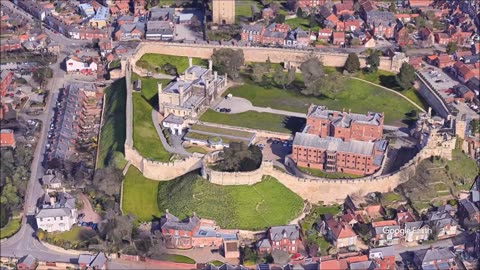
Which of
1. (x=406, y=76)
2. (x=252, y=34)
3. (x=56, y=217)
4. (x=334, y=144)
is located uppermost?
(x=334, y=144)

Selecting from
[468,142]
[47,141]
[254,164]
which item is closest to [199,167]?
[254,164]

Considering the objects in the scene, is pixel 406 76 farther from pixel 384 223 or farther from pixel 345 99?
pixel 384 223

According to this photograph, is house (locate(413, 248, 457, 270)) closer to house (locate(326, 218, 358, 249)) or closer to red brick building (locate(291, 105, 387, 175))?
house (locate(326, 218, 358, 249))

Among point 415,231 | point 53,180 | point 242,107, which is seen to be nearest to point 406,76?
point 242,107

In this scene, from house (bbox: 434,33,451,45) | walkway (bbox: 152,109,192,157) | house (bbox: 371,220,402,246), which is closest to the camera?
house (bbox: 371,220,402,246)

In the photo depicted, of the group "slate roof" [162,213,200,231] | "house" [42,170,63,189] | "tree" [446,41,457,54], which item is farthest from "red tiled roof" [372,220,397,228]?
"tree" [446,41,457,54]

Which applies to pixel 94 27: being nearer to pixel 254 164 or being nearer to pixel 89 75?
pixel 89 75
